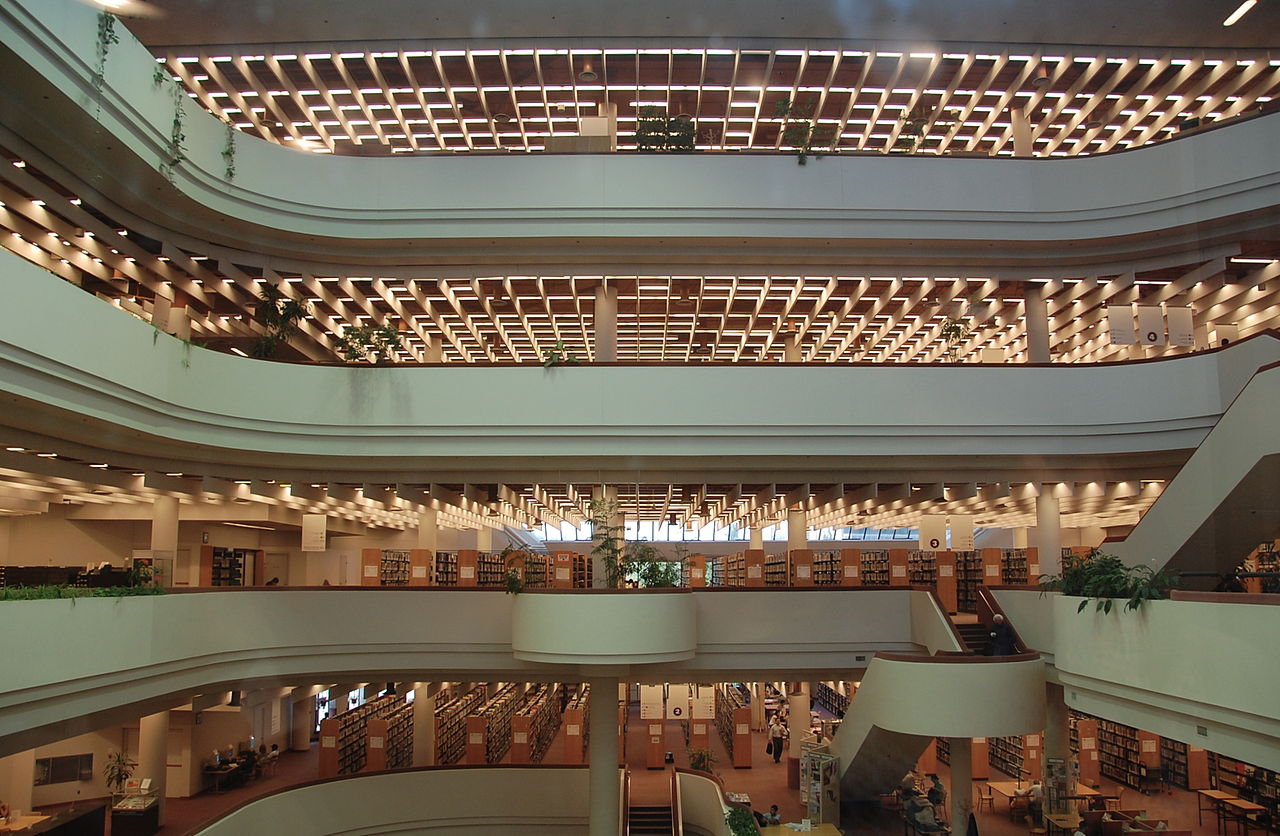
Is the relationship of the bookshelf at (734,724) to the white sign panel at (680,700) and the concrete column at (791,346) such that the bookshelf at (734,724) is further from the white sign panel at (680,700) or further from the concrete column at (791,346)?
the concrete column at (791,346)

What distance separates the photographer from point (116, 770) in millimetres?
14719

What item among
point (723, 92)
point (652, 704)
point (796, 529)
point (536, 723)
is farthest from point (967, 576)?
point (536, 723)

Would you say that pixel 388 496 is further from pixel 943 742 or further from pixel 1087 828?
pixel 943 742

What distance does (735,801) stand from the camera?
44.2 feet

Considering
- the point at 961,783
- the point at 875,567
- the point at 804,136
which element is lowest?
the point at 961,783

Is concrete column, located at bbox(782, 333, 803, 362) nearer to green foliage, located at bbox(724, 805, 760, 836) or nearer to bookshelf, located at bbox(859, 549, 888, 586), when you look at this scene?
bookshelf, located at bbox(859, 549, 888, 586)

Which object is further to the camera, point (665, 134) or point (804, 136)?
point (665, 134)

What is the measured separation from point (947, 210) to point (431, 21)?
7349mm

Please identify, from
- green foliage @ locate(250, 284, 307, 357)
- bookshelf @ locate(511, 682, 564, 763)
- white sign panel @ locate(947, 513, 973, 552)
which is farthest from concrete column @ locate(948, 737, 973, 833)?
green foliage @ locate(250, 284, 307, 357)

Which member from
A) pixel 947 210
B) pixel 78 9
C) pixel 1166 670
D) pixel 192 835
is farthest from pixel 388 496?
pixel 1166 670

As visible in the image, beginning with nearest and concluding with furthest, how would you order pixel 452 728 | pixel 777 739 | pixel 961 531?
pixel 452 728, pixel 961 531, pixel 777 739

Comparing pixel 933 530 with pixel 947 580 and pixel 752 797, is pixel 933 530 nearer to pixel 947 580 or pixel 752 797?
pixel 752 797

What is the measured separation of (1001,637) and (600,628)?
476 cm

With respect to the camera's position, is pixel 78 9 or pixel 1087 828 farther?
pixel 1087 828
